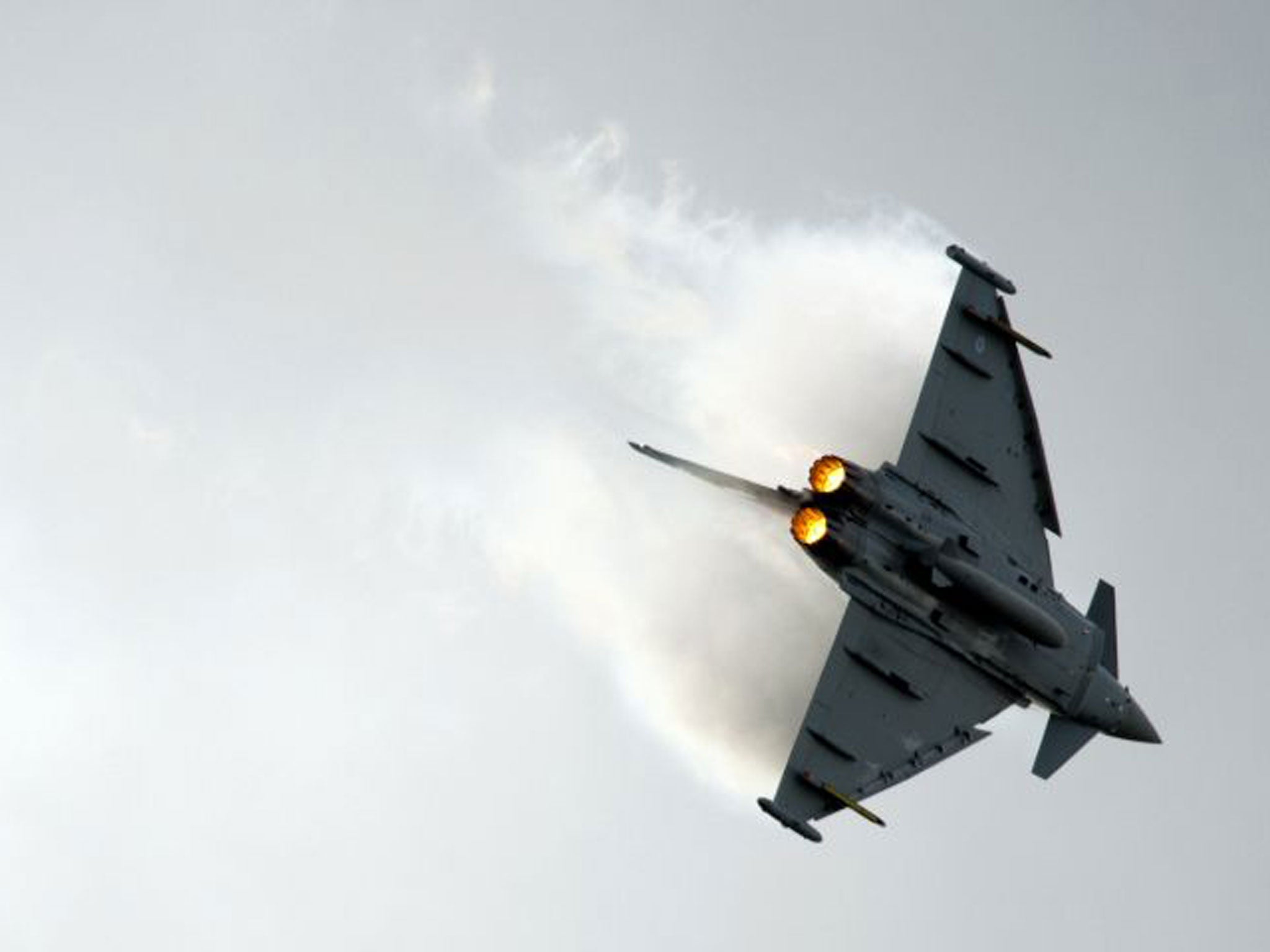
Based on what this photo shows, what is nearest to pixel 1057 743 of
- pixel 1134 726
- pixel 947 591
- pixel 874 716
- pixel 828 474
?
pixel 1134 726

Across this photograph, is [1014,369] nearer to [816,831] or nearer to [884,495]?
[884,495]

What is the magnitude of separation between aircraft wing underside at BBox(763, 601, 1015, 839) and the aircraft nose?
359 centimetres

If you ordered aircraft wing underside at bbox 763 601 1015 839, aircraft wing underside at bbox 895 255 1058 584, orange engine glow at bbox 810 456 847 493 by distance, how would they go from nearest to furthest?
orange engine glow at bbox 810 456 847 493, aircraft wing underside at bbox 763 601 1015 839, aircraft wing underside at bbox 895 255 1058 584

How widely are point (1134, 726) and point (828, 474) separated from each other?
10.8 metres

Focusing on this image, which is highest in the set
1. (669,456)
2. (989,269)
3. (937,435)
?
(989,269)

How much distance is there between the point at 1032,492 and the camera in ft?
171

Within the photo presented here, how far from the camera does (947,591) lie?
49.3 meters

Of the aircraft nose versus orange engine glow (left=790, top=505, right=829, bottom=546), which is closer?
orange engine glow (left=790, top=505, right=829, bottom=546)

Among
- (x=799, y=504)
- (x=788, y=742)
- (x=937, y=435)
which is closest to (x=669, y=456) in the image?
(x=799, y=504)

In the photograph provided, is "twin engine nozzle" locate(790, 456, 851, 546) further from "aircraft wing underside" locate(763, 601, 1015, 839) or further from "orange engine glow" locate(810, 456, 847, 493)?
"aircraft wing underside" locate(763, 601, 1015, 839)

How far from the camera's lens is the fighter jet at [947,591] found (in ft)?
160

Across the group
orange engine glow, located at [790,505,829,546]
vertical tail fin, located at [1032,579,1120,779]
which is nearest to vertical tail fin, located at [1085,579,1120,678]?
vertical tail fin, located at [1032,579,1120,779]

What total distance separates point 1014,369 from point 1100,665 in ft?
22.4

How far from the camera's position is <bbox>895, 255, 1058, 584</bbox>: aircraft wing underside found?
50.6m
